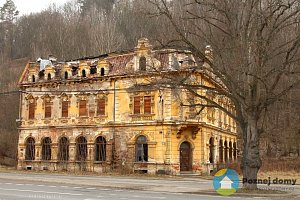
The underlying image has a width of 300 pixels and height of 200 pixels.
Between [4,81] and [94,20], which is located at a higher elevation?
[94,20]

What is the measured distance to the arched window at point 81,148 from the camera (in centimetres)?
4281

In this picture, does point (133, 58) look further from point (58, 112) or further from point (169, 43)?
point (169, 43)

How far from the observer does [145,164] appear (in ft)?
129

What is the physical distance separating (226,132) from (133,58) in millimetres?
13839

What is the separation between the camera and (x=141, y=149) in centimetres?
4006

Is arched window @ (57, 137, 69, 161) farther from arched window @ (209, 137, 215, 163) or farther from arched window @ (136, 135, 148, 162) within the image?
arched window @ (209, 137, 215, 163)

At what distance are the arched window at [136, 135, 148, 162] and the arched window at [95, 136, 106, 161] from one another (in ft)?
11.8

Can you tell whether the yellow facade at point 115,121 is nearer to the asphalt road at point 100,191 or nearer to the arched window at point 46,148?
the arched window at point 46,148

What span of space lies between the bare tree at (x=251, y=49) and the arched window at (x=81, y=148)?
896 inches

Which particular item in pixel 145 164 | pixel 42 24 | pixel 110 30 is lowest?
pixel 145 164

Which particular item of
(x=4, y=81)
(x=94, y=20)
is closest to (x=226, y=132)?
(x=94, y=20)

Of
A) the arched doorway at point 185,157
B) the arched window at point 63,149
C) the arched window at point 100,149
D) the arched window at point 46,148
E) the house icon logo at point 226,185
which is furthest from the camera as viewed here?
the arched window at point 46,148

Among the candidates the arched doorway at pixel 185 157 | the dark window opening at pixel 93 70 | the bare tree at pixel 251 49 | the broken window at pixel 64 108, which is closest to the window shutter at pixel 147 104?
the arched doorway at pixel 185 157

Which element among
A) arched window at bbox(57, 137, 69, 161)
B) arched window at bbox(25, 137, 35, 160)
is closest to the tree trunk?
arched window at bbox(57, 137, 69, 161)
